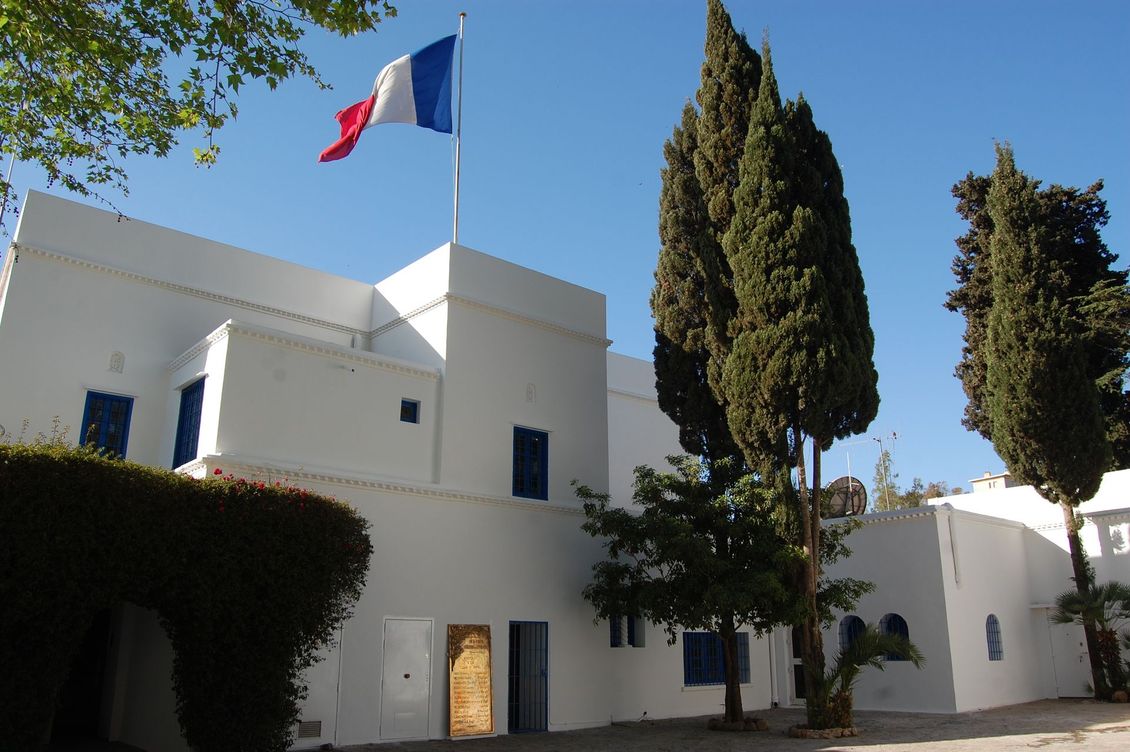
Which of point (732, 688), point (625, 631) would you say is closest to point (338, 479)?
point (625, 631)

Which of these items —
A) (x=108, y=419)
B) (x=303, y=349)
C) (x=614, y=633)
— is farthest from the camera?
(x=614, y=633)

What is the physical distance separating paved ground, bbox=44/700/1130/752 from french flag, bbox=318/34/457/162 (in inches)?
447

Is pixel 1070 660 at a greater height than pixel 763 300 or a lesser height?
lesser

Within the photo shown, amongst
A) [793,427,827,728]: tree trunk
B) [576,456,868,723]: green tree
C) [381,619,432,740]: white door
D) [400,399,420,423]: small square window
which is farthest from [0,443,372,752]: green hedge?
[793,427,827,728]: tree trunk

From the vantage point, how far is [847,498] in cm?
2233

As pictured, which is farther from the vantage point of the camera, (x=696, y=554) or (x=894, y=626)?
(x=894, y=626)

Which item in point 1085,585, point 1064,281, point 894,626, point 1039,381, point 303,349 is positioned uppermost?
point 1064,281

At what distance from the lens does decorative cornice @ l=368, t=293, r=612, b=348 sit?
16.6 m

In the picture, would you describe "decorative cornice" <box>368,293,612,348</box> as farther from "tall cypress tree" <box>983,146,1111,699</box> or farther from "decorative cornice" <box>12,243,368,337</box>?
"tall cypress tree" <box>983,146,1111,699</box>

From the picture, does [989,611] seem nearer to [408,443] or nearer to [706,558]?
[706,558]

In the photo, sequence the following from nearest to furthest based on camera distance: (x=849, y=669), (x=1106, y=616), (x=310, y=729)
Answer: (x=310, y=729) → (x=849, y=669) → (x=1106, y=616)

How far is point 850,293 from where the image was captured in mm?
16094

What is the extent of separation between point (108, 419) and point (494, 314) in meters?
7.16

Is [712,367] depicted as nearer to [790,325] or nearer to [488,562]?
[790,325]
